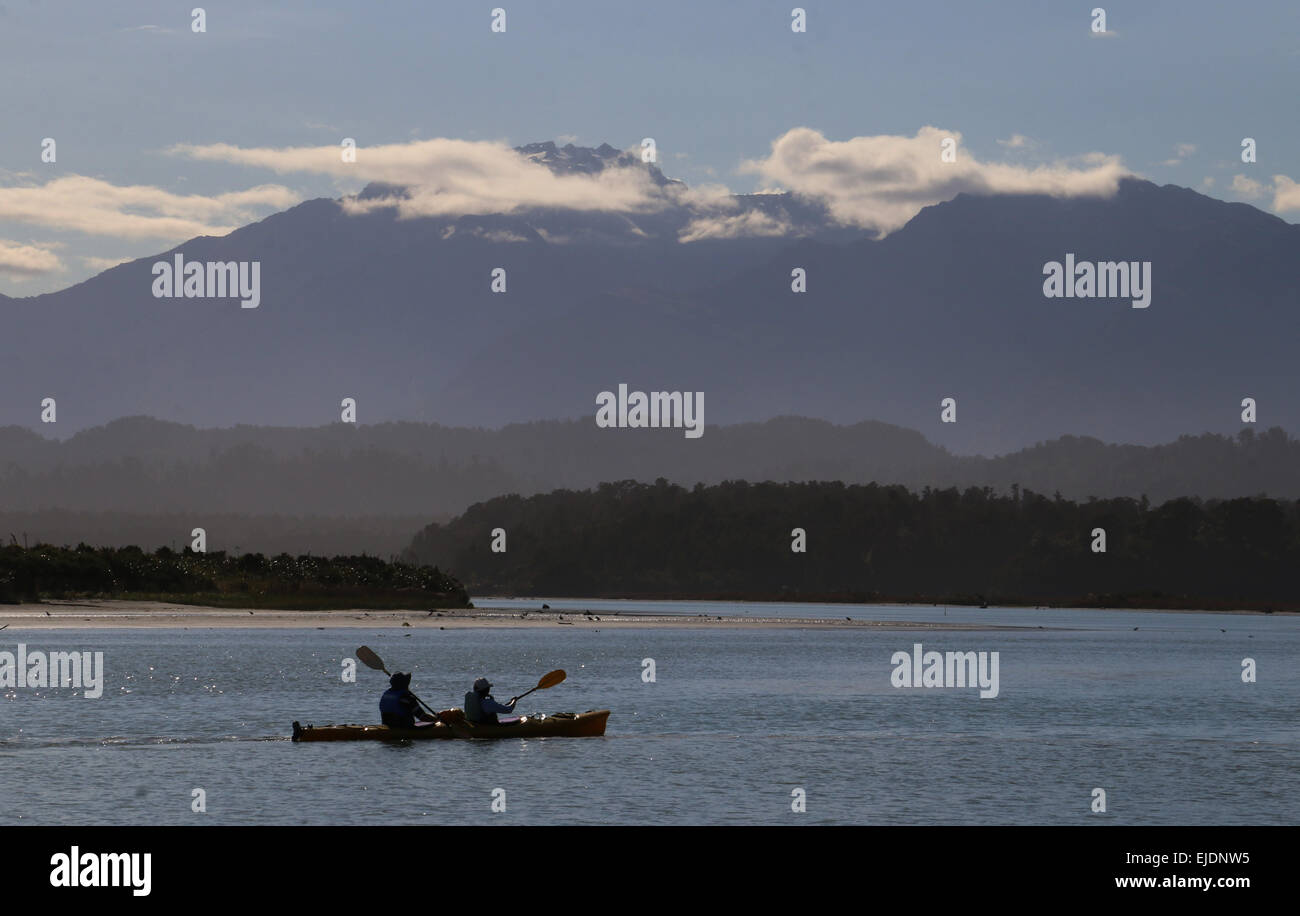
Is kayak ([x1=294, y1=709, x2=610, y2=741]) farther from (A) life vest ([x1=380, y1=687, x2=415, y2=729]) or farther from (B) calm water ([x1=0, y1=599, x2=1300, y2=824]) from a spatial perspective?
(B) calm water ([x1=0, y1=599, x2=1300, y2=824])

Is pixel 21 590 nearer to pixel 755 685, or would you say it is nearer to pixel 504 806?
pixel 755 685

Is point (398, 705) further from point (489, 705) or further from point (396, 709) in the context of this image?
point (489, 705)

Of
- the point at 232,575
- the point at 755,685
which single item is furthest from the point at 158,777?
the point at 232,575

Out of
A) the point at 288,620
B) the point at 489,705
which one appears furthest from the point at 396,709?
the point at 288,620

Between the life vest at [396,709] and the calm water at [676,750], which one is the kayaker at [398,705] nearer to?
the life vest at [396,709]

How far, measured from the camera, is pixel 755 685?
3408 inches

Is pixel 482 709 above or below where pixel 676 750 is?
above

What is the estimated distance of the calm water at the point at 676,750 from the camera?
136 feet

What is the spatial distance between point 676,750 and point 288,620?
81.9m

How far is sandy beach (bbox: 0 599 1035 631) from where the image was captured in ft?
395

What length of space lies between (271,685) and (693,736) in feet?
94.4

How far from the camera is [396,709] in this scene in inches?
1951

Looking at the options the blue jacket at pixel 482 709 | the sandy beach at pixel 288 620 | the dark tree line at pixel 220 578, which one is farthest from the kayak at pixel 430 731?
the dark tree line at pixel 220 578
